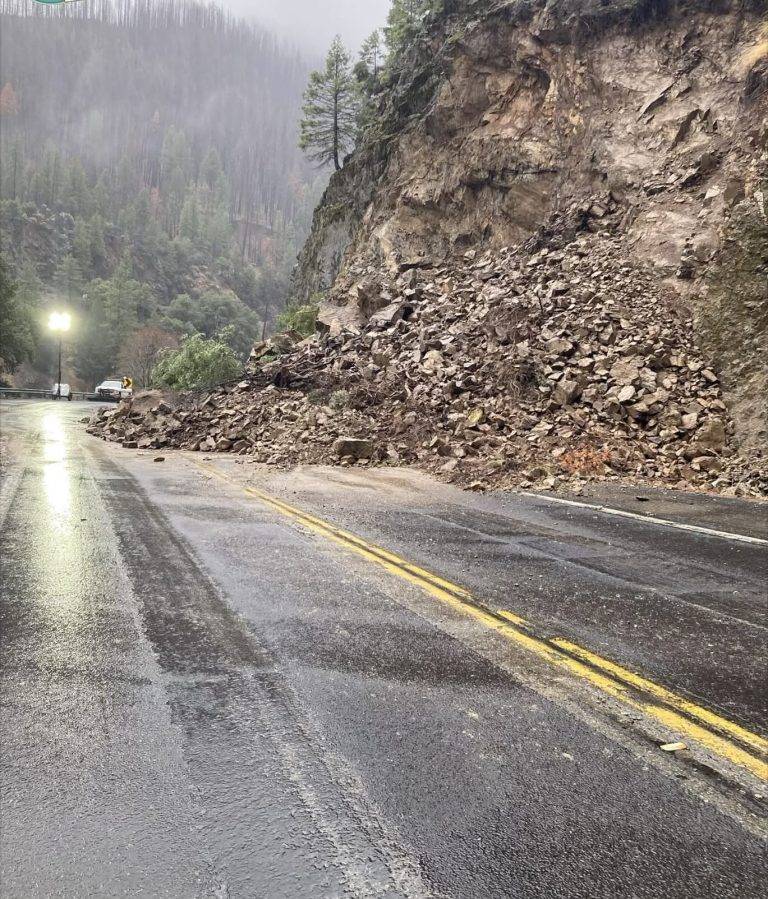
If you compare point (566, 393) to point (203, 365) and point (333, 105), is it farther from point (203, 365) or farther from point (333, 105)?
point (333, 105)

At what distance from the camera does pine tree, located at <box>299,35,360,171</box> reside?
155ft

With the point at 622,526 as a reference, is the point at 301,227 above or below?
above

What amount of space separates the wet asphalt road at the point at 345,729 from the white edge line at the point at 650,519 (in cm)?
140

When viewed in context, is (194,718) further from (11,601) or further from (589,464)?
(589,464)

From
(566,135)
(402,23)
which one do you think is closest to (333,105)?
(402,23)

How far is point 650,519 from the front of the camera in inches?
358

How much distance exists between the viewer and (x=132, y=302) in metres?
96.2

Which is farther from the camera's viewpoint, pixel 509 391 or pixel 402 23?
pixel 402 23

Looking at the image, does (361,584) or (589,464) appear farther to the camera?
(589,464)

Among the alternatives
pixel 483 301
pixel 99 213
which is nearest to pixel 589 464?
pixel 483 301

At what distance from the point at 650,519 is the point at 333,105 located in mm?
49338

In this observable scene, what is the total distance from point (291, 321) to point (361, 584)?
1244 inches

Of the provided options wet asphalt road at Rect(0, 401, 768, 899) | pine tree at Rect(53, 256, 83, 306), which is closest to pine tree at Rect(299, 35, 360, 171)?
wet asphalt road at Rect(0, 401, 768, 899)

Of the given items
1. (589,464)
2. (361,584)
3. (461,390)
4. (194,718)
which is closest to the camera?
(194,718)
